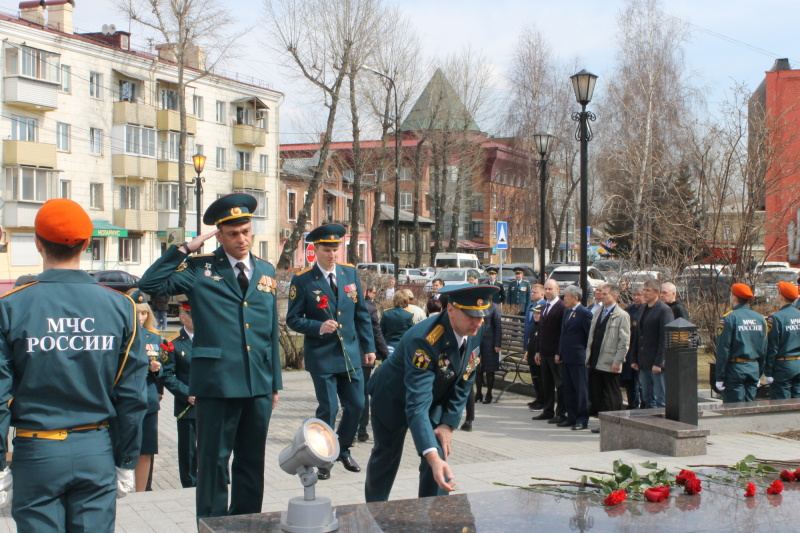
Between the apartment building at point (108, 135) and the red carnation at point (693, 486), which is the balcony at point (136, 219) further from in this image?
the red carnation at point (693, 486)

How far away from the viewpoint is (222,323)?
521 cm

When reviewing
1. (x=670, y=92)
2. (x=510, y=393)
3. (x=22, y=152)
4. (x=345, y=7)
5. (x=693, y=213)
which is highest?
(x=345, y=7)

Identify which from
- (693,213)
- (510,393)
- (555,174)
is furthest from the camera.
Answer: (555,174)

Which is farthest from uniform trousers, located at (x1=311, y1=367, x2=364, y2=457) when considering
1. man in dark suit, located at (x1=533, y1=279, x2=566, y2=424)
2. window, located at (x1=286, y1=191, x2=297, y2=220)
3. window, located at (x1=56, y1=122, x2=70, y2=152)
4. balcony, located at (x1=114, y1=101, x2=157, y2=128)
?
window, located at (x1=286, y1=191, x2=297, y2=220)

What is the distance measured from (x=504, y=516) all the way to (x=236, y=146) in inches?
2070

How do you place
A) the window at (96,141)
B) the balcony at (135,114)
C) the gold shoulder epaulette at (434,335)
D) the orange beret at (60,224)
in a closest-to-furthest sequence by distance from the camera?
1. the orange beret at (60,224)
2. the gold shoulder epaulette at (434,335)
3. the window at (96,141)
4. the balcony at (135,114)

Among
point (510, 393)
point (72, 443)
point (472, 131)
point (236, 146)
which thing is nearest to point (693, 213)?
point (510, 393)

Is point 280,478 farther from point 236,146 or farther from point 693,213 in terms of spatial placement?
point 236,146

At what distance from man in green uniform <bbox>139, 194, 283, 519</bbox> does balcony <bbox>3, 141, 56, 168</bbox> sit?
1519 inches

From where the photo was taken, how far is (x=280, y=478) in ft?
24.8

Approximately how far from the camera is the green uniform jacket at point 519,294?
2507 centimetres

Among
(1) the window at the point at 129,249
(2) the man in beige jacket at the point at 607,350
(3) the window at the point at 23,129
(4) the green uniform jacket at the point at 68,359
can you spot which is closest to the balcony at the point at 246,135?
(1) the window at the point at 129,249

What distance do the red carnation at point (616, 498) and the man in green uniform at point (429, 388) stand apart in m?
1.02

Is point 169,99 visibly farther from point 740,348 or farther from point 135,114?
point 740,348
